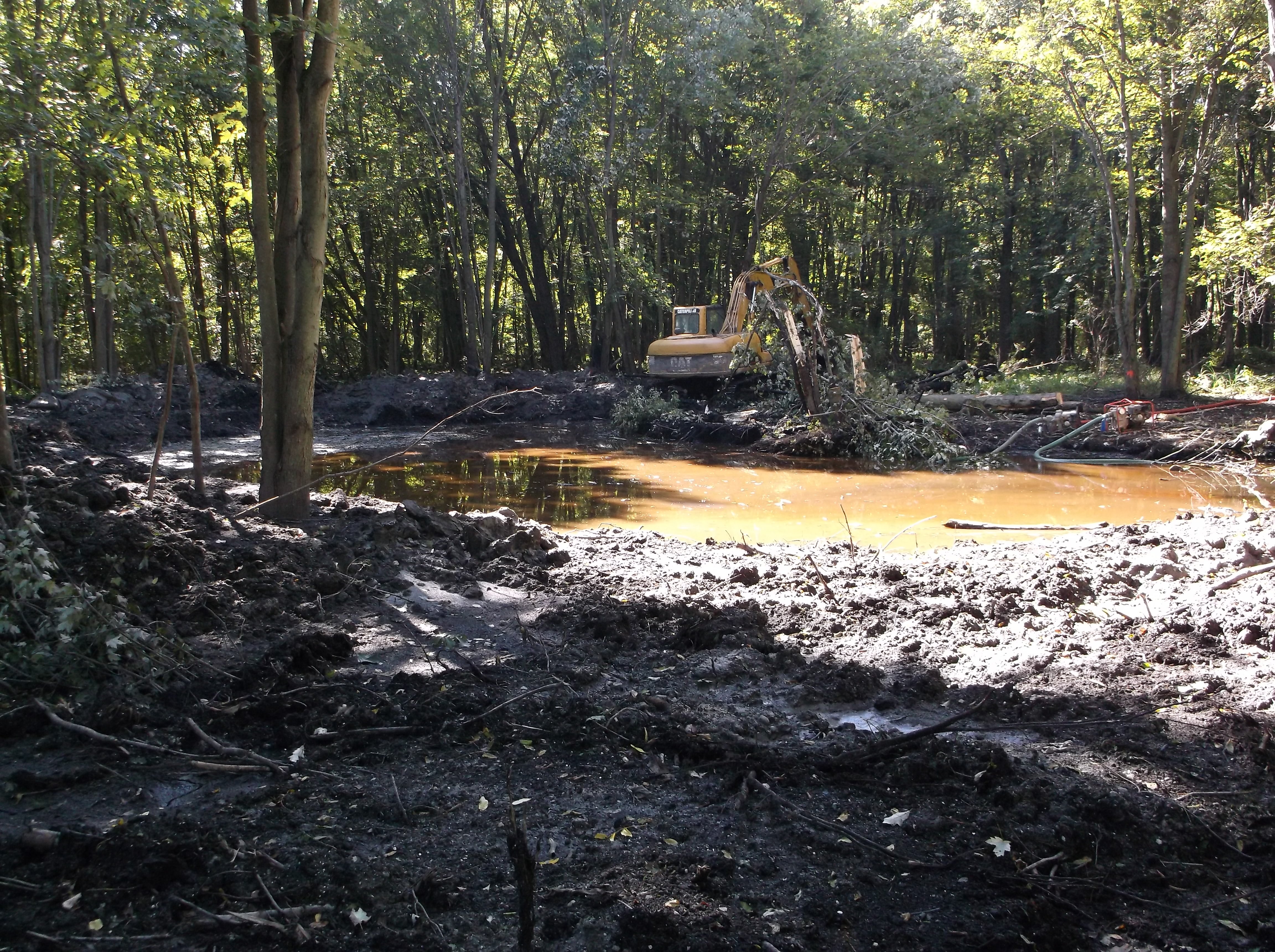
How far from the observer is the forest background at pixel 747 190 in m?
21.4

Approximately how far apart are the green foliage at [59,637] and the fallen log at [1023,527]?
8040mm

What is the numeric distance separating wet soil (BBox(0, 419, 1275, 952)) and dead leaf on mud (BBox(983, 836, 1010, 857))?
12mm

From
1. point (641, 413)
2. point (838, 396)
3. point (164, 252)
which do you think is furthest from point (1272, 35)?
point (641, 413)

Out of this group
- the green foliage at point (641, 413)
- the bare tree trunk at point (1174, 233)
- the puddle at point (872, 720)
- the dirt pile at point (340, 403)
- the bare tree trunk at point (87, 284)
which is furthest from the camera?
the green foliage at point (641, 413)

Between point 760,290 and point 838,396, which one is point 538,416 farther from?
point 838,396

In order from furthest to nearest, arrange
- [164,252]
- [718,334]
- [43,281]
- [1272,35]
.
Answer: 1. [718,334]
2. [43,281]
3. [1272,35]
4. [164,252]

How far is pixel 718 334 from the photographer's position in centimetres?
2423

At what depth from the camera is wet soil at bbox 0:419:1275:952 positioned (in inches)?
108

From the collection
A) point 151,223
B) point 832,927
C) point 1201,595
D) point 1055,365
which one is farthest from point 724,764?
point 1055,365

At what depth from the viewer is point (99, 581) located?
524cm

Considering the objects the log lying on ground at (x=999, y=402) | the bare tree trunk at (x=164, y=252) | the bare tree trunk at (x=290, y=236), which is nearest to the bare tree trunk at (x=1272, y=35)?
the bare tree trunk at (x=290, y=236)

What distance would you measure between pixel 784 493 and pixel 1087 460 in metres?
6.63

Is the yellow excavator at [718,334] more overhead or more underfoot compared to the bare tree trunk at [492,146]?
more underfoot

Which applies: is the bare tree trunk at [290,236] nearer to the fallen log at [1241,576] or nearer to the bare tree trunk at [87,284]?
the fallen log at [1241,576]
